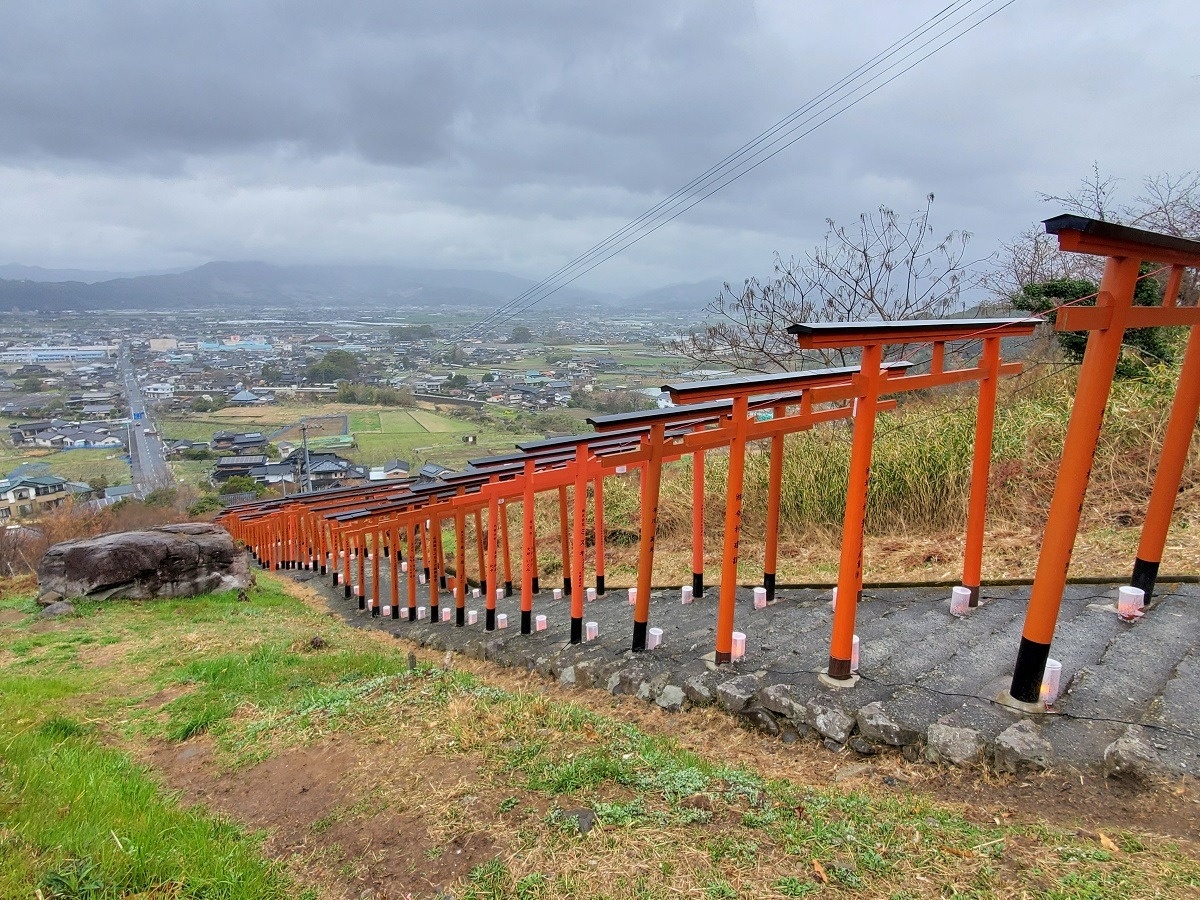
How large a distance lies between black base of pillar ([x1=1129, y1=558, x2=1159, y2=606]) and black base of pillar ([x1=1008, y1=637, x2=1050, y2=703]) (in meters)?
1.77

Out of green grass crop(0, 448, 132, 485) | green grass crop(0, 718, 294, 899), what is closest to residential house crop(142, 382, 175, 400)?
green grass crop(0, 448, 132, 485)

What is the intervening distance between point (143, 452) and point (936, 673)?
53823 mm

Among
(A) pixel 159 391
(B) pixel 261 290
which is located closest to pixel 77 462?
(A) pixel 159 391

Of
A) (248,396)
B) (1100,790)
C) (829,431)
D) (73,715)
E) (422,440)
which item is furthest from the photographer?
(248,396)

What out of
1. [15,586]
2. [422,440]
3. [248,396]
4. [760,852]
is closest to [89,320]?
[248,396]

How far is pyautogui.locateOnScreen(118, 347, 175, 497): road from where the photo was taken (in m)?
37.7

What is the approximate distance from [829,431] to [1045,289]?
329cm

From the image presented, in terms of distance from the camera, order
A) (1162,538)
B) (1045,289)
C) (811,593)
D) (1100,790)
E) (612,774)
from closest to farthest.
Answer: (1100,790) → (612,774) → (1162,538) → (811,593) → (1045,289)

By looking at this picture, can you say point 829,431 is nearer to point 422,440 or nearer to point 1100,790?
point 1100,790

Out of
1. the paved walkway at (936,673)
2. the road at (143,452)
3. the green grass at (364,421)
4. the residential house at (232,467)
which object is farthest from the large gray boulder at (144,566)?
the green grass at (364,421)

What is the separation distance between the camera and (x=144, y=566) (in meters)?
10.6

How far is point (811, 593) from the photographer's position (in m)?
5.72

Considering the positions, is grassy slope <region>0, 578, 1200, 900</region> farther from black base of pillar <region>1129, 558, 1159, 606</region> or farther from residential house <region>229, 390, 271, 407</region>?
residential house <region>229, 390, 271, 407</region>

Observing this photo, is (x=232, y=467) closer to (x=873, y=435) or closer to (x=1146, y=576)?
(x=873, y=435)
